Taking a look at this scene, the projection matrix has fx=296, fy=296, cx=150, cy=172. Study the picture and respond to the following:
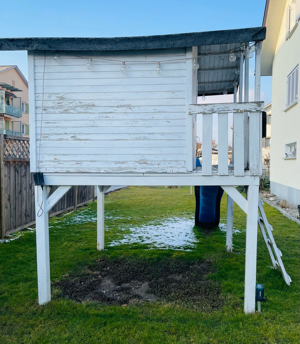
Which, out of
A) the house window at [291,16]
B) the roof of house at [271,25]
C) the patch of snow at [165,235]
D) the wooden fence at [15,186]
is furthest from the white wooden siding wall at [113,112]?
the roof of house at [271,25]

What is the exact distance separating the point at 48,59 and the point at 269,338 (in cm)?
403

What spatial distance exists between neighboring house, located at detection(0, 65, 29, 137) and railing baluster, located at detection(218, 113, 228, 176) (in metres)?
28.0

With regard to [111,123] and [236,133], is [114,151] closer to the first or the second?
[111,123]

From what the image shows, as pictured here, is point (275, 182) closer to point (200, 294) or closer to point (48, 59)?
point (200, 294)

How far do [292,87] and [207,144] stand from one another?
785cm

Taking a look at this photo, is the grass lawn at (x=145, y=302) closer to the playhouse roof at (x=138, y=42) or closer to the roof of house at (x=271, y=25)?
the playhouse roof at (x=138, y=42)

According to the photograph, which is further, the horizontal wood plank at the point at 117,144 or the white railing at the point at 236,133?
the horizontal wood plank at the point at 117,144

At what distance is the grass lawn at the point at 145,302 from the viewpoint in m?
3.05

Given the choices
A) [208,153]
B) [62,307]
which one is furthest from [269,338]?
[62,307]

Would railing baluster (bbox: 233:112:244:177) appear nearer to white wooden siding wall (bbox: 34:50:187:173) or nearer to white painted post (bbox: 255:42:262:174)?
white painted post (bbox: 255:42:262:174)

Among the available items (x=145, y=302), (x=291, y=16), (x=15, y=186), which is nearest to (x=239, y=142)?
(x=145, y=302)

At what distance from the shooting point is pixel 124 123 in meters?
3.70

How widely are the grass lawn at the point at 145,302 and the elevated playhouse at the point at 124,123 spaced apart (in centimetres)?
36

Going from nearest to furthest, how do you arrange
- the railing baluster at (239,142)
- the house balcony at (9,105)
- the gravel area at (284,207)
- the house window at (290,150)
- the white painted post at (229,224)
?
the railing baluster at (239,142) < the white painted post at (229,224) < the gravel area at (284,207) < the house window at (290,150) < the house balcony at (9,105)
